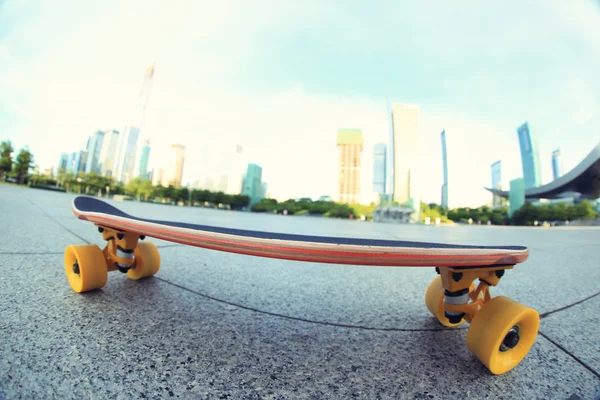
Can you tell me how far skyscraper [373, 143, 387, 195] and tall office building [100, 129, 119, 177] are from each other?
7060 cm

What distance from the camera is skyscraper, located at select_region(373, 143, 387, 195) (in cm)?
6969

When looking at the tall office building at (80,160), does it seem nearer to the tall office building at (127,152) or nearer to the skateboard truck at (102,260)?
the tall office building at (127,152)

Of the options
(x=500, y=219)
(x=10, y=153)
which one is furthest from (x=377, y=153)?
(x=10, y=153)

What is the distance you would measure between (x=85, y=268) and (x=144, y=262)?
28cm

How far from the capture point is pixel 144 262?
1312mm

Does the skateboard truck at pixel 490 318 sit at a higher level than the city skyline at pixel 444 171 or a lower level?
lower

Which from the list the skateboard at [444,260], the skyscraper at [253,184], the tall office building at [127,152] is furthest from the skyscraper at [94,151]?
the skateboard at [444,260]

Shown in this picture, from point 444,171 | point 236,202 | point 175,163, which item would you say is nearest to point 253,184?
point 236,202

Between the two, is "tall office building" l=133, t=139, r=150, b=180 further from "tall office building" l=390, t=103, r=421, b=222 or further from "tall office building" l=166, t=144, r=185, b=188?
"tall office building" l=390, t=103, r=421, b=222

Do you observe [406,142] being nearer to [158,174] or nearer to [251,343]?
[251,343]

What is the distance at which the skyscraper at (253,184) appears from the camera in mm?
59625

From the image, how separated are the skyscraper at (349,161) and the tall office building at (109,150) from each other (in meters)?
63.0

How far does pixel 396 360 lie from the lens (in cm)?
78

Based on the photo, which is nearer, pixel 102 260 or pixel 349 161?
pixel 102 260
